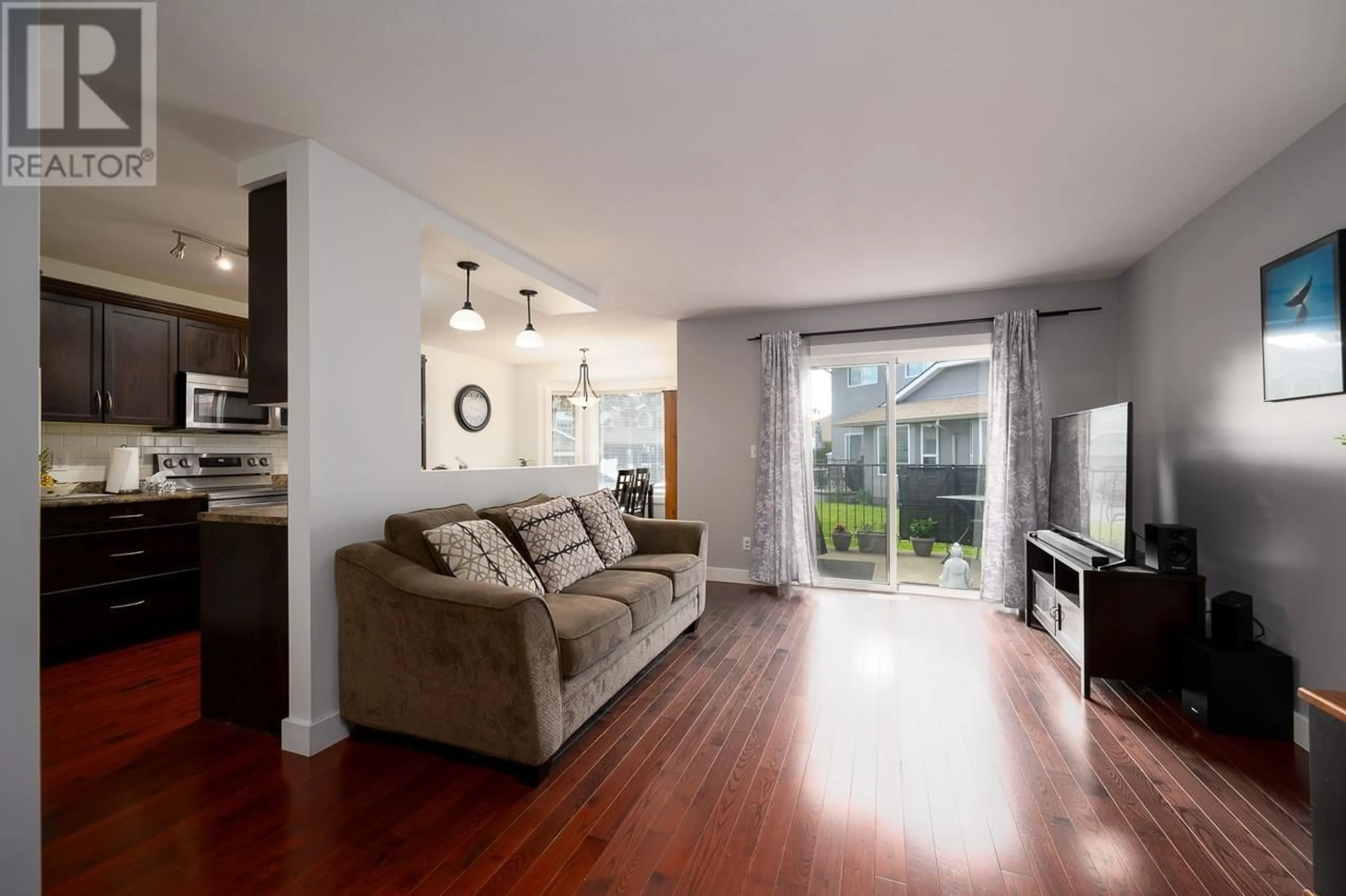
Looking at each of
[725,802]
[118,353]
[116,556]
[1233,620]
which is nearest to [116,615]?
[116,556]

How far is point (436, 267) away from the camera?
3502mm

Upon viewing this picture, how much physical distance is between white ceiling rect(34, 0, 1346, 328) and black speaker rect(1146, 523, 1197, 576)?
1.67 meters

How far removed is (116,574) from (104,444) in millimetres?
1092

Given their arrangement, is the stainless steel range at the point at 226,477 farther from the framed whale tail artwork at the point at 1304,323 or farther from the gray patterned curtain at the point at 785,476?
the framed whale tail artwork at the point at 1304,323

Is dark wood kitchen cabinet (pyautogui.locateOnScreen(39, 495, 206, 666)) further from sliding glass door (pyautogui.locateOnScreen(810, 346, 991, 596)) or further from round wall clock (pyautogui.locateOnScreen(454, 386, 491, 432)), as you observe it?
sliding glass door (pyautogui.locateOnScreen(810, 346, 991, 596))

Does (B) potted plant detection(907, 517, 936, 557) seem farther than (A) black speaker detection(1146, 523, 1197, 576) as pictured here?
Yes

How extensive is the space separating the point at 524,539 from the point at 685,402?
2.78 metres

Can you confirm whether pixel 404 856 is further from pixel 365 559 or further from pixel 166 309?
pixel 166 309

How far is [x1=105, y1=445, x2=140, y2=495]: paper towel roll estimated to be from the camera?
3.72m

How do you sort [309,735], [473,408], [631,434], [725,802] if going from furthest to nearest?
[631,434] → [473,408] → [309,735] → [725,802]

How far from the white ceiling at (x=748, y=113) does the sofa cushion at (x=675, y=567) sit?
6.39 ft

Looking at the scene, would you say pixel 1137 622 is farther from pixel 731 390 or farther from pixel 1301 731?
pixel 731 390

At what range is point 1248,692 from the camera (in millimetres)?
2342

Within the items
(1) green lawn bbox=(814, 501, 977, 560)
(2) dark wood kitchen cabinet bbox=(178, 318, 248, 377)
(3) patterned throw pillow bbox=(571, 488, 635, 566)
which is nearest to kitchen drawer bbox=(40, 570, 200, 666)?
(2) dark wood kitchen cabinet bbox=(178, 318, 248, 377)
